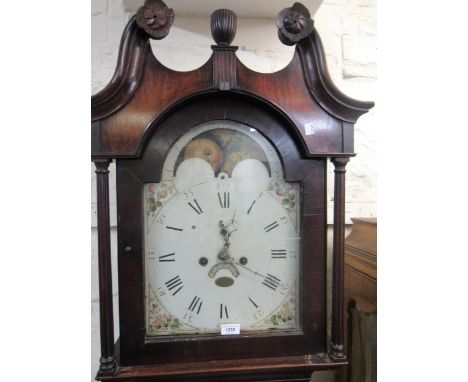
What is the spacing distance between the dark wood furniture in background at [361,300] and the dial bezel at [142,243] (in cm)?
22

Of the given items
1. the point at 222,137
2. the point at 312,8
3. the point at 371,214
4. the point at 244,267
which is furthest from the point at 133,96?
the point at 371,214

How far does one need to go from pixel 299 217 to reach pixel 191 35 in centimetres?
68

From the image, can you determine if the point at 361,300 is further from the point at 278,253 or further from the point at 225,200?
the point at 225,200

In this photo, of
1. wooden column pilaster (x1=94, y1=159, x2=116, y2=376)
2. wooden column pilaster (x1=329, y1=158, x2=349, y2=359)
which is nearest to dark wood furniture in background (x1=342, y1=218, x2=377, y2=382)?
wooden column pilaster (x1=329, y1=158, x2=349, y2=359)

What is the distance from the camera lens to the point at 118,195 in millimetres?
622

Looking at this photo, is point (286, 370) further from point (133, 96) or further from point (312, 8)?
point (312, 8)

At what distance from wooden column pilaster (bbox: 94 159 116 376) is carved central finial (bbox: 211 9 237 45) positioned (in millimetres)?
330

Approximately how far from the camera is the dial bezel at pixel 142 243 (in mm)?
625

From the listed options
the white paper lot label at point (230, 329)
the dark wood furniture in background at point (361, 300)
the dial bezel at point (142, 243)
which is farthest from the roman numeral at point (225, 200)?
the dark wood furniture in background at point (361, 300)

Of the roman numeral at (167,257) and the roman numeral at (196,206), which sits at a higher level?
the roman numeral at (196,206)

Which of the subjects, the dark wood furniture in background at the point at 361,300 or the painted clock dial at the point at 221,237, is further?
the dark wood furniture in background at the point at 361,300

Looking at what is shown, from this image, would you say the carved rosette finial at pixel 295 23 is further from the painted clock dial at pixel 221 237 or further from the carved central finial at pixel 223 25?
the painted clock dial at pixel 221 237

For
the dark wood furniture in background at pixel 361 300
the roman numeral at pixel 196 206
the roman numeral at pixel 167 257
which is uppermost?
the roman numeral at pixel 196 206

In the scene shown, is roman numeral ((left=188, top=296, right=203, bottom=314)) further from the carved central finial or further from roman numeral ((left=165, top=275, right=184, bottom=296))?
the carved central finial
